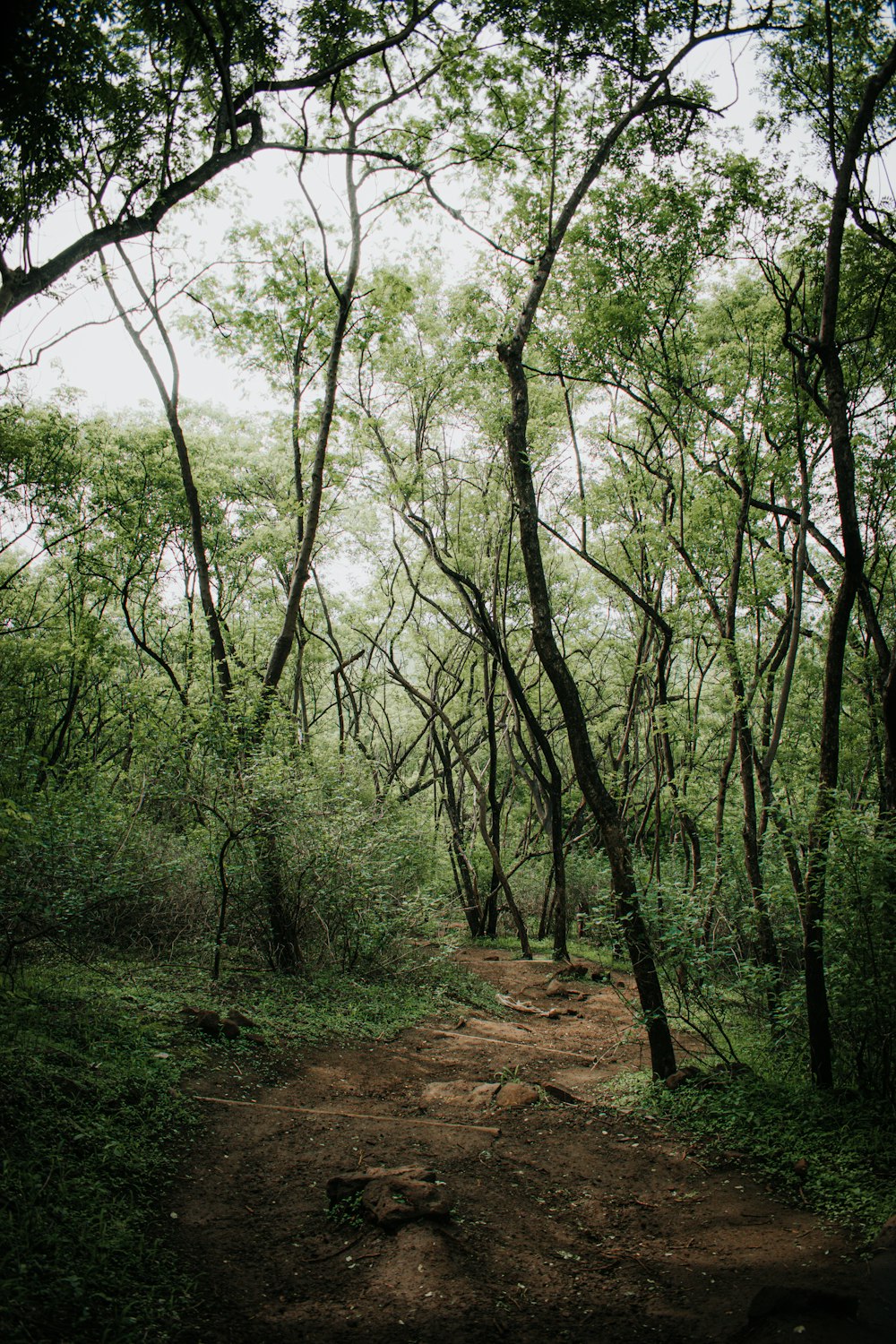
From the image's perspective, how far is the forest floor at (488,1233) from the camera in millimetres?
2998

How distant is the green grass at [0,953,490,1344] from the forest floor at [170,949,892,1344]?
0.72 feet

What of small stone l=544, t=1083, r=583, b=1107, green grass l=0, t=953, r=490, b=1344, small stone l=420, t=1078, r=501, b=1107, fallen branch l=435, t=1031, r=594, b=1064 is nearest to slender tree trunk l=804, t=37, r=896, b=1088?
small stone l=544, t=1083, r=583, b=1107

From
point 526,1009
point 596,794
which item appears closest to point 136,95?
point 596,794

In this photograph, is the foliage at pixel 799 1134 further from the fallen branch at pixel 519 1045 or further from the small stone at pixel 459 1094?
the fallen branch at pixel 519 1045

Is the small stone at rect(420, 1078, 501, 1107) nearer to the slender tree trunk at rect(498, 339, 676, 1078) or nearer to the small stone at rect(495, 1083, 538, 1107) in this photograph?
the small stone at rect(495, 1083, 538, 1107)

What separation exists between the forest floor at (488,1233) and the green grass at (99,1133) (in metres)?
0.22

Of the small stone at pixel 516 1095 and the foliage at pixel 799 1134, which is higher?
the foliage at pixel 799 1134

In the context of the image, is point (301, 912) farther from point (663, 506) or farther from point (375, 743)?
point (375, 743)

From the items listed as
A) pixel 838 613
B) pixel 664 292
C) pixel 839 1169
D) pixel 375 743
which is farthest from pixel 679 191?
pixel 375 743

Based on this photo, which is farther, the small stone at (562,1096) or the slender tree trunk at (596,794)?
the small stone at (562,1096)

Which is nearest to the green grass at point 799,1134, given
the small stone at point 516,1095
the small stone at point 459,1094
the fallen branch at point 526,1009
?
the small stone at point 516,1095

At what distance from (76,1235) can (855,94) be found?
10.7m

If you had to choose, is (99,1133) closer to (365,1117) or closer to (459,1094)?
(365,1117)

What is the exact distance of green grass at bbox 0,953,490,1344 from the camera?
2686 mm
